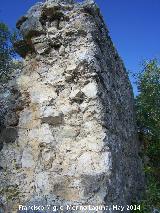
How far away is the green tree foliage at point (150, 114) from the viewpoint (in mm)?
9344

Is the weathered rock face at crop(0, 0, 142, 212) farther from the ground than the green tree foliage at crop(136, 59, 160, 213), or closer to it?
closer to it

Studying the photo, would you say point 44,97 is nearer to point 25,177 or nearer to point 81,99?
point 81,99

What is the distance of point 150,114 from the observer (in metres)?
11.1

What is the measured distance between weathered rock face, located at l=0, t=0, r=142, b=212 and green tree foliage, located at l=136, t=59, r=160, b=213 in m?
5.04

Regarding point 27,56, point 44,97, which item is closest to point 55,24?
point 27,56

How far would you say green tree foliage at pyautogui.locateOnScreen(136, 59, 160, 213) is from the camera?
9.34 m

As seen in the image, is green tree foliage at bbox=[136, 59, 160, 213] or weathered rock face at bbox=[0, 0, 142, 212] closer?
weathered rock face at bbox=[0, 0, 142, 212]

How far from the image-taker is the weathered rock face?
9.92ft

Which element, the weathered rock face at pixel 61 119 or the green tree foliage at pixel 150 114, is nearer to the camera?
the weathered rock face at pixel 61 119

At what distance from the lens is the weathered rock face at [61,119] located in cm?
302

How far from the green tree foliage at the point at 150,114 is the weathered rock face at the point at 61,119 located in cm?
504

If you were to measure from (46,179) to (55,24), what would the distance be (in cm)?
202

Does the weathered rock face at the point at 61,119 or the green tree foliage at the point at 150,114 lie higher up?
the green tree foliage at the point at 150,114

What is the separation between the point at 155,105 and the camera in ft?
38.1
